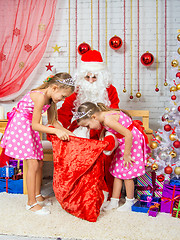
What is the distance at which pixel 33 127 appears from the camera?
7.76ft

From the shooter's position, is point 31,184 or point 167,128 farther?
point 167,128

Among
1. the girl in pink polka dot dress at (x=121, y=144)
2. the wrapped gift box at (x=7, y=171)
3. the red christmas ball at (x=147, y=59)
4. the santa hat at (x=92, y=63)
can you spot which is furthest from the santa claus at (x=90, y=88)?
the red christmas ball at (x=147, y=59)

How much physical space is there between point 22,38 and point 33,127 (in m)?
1.98

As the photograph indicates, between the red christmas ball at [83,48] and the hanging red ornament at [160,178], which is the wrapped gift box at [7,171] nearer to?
the hanging red ornament at [160,178]

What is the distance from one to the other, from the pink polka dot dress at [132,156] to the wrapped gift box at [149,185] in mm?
230

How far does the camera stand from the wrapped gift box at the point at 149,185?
264 cm

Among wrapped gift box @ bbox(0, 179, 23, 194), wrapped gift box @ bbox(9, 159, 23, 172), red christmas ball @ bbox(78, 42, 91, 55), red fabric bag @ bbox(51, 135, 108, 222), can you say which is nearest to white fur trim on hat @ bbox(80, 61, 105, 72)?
red christmas ball @ bbox(78, 42, 91, 55)

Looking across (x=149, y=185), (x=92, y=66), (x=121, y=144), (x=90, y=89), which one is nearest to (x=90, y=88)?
(x=90, y=89)

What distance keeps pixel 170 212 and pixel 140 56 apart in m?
2.28

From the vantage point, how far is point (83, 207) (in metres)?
2.24

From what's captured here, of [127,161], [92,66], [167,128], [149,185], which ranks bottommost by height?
[149,185]

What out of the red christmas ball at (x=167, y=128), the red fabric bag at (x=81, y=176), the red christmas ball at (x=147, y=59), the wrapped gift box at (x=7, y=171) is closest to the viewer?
the red fabric bag at (x=81, y=176)

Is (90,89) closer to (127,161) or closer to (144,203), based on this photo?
(127,161)

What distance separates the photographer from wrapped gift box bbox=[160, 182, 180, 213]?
2393 mm
